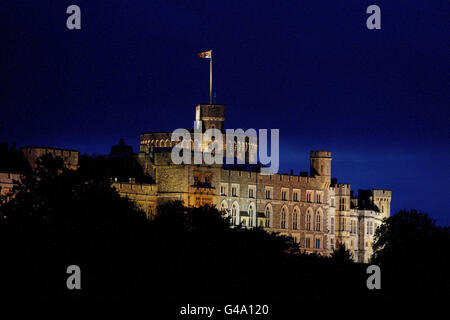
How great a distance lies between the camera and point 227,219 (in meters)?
140

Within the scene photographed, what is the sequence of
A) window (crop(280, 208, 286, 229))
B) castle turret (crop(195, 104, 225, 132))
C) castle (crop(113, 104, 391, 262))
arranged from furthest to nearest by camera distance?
castle turret (crop(195, 104, 225, 132)) → window (crop(280, 208, 286, 229)) → castle (crop(113, 104, 391, 262))

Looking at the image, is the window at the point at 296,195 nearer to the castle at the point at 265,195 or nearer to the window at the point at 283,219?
the castle at the point at 265,195

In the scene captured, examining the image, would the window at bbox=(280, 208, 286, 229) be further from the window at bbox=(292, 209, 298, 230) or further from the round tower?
the round tower

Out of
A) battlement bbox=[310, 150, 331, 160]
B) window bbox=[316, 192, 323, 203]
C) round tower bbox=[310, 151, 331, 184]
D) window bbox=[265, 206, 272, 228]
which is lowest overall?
window bbox=[265, 206, 272, 228]

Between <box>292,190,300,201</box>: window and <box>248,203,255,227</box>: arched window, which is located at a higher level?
<box>292,190,300,201</box>: window

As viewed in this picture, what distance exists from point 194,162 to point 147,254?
40.2 m

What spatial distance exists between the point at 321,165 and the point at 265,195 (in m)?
11.3

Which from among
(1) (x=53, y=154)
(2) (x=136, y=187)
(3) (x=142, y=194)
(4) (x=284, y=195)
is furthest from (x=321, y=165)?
(1) (x=53, y=154)

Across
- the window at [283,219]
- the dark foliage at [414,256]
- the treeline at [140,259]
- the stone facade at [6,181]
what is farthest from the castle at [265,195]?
the treeline at [140,259]

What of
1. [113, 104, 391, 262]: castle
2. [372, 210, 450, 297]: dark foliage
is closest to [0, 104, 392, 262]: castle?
[113, 104, 391, 262]: castle

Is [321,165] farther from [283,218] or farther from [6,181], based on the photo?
[6,181]

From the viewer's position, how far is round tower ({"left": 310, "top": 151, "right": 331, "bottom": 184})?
171250 millimetres

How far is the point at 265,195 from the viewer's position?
162m

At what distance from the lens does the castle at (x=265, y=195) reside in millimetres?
149625
